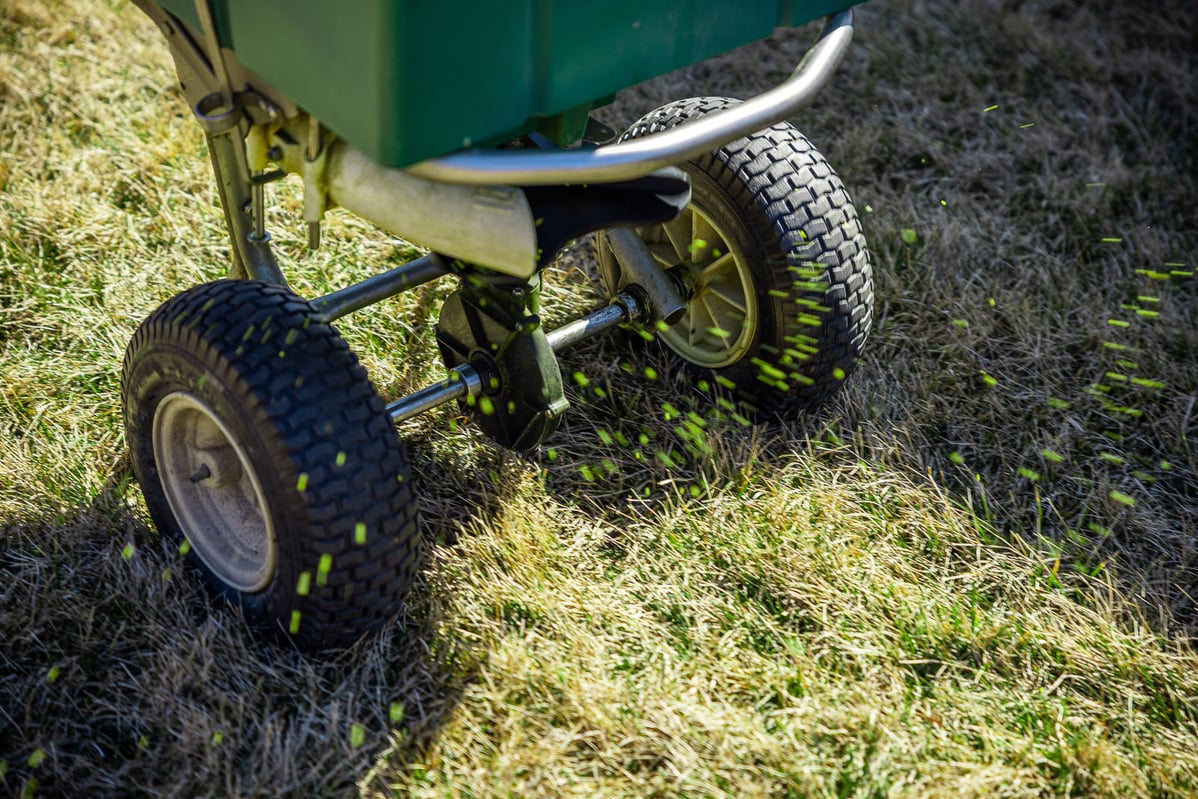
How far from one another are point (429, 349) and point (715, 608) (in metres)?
1.09

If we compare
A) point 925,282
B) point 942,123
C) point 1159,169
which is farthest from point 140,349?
point 1159,169

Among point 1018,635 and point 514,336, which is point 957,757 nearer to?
point 1018,635

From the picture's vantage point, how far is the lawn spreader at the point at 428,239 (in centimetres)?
169

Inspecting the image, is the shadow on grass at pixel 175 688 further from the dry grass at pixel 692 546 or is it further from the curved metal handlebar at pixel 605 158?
the curved metal handlebar at pixel 605 158

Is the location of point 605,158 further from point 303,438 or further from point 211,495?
point 211,495

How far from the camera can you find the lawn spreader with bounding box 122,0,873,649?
1.69 metres

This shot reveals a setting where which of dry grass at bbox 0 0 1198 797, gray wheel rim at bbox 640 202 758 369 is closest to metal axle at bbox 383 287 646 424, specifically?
gray wheel rim at bbox 640 202 758 369

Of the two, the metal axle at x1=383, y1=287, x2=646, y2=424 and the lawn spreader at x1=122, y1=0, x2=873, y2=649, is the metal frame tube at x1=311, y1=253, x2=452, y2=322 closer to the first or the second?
the lawn spreader at x1=122, y1=0, x2=873, y2=649

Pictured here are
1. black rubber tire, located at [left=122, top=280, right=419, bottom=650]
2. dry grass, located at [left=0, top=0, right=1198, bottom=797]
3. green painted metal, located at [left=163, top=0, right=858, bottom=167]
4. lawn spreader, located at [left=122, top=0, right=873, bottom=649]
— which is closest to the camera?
green painted metal, located at [left=163, top=0, right=858, bottom=167]

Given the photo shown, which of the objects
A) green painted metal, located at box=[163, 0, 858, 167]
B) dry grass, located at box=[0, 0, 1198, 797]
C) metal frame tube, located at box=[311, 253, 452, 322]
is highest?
green painted metal, located at box=[163, 0, 858, 167]

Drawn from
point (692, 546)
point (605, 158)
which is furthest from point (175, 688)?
point (605, 158)

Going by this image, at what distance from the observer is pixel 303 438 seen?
193 cm

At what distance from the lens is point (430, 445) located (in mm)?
2711

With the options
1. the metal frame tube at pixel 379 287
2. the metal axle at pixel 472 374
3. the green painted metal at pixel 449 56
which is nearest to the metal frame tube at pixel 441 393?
the metal axle at pixel 472 374
